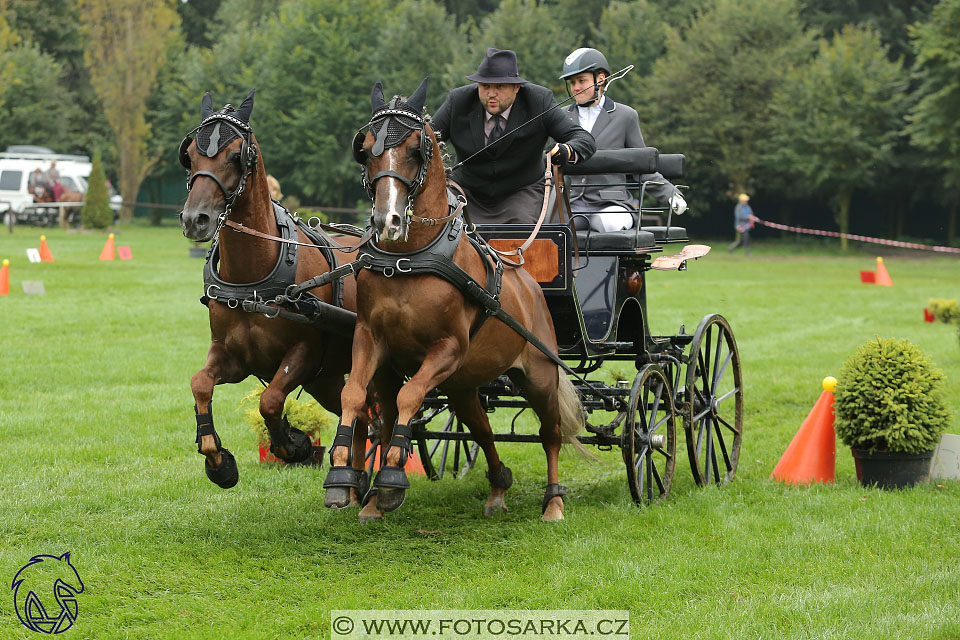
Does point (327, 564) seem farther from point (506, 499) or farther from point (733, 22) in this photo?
point (733, 22)

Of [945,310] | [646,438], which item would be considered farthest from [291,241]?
[945,310]

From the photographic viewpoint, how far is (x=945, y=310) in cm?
1658

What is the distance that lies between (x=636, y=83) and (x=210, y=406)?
4001 cm

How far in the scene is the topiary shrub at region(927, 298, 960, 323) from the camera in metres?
16.5

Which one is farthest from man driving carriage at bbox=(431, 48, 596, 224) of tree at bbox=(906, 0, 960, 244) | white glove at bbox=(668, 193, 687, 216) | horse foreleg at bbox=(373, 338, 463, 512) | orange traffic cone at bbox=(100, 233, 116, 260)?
tree at bbox=(906, 0, 960, 244)

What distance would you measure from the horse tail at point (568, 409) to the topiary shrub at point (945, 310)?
11.2m

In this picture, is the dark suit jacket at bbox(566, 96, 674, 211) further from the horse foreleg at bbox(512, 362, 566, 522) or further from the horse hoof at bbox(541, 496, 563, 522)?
the horse hoof at bbox(541, 496, 563, 522)

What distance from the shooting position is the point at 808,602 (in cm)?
511

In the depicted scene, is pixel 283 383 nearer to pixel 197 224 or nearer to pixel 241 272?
pixel 241 272

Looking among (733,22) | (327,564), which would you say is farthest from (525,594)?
(733,22)

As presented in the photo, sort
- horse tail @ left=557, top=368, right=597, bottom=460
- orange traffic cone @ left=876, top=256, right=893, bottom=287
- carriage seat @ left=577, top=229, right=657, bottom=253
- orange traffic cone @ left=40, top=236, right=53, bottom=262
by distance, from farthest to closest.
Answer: orange traffic cone @ left=40, top=236, right=53, bottom=262 → orange traffic cone @ left=876, top=256, right=893, bottom=287 → carriage seat @ left=577, top=229, right=657, bottom=253 → horse tail @ left=557, top=368, right=597, bottom=460

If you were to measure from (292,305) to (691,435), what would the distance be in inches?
121

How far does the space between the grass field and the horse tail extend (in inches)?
20.0

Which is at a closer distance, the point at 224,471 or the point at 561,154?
the point at 224,471
